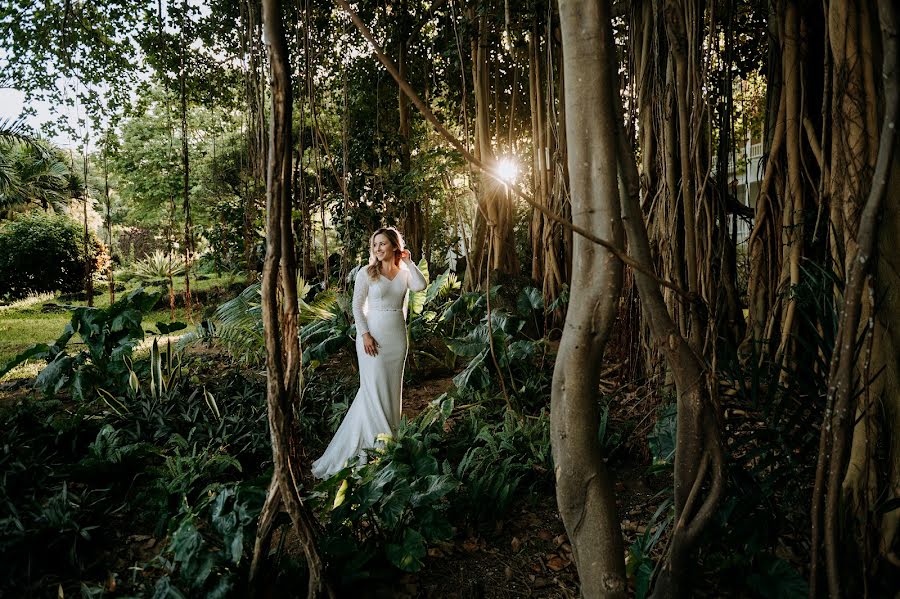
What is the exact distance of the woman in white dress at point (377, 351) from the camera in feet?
10.2

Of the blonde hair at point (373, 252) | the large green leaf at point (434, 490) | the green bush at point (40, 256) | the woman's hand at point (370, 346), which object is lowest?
the large green leaf at point (434, 490)

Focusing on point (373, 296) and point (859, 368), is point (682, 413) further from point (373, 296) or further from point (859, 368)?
point (373, 296)

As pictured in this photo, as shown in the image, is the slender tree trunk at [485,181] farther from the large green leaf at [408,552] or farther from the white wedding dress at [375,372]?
the large green leaf at [408,552]

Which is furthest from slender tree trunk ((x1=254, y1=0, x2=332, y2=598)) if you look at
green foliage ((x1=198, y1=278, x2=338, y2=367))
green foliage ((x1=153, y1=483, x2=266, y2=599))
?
green foliage ((x1=198, y1=278, x2=338, y2=367))

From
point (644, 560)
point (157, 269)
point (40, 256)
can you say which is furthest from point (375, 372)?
point (40, 256)

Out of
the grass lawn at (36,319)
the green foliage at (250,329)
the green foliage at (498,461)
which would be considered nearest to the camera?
the green foliage at (498,461)

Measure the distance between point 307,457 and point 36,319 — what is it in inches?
252

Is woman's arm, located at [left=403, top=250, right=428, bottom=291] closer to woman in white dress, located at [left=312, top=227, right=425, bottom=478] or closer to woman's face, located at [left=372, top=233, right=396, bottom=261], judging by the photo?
woman in white dress, located at [left=312, top=227, right=425, bottom=478]

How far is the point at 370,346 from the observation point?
3168mm

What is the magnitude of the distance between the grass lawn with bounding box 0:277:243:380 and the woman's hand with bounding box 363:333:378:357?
2.98 meters

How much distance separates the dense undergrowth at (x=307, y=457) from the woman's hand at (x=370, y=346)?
0.51 meters

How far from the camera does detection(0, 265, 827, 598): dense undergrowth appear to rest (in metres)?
1.62

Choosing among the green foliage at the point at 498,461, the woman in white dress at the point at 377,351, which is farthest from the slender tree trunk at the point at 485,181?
the green foliage at the point at 498,461

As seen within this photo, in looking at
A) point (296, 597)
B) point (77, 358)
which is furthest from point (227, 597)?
point (77, 358)
